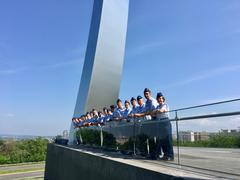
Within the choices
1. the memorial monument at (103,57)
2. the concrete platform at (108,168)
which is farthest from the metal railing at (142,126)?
the memorial monument at (103,57)

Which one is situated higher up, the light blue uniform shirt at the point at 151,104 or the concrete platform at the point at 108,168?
the light blue uniform shirt at the point at 151,104

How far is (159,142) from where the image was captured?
5.15 meters

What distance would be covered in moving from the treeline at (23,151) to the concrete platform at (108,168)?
25.3m

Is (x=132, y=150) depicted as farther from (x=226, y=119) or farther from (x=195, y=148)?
(x=226, y=119)

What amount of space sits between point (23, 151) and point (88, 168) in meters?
33.2

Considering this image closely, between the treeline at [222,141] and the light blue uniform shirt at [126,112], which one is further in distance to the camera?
the light blue uniform shirt at [126,112]

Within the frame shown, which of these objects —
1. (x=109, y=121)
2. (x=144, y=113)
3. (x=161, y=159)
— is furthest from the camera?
(x=109, y=121)

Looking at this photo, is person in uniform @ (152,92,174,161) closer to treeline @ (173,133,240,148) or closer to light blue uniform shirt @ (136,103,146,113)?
light blue uniform shirt @ (136,103,146,113)

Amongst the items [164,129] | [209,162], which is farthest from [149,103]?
[209,162]

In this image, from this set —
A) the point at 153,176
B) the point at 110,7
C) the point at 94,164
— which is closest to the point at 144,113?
the point at 94,164

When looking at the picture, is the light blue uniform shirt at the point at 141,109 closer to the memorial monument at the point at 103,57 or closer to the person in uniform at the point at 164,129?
the person in uniform at the point at 164,129

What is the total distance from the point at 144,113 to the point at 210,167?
2.16 m

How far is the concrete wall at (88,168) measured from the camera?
428 cm

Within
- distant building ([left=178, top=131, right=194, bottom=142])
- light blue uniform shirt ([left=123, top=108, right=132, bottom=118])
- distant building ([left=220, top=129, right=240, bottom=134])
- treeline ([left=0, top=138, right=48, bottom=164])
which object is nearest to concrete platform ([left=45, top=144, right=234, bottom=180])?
distant building ([left=178, top=131, right=194, bottom=142])
